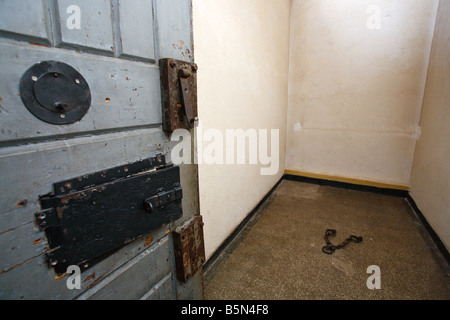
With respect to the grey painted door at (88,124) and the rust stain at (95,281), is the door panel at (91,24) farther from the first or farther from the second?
the rust stain at (95,281)

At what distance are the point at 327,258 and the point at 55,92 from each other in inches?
70.0

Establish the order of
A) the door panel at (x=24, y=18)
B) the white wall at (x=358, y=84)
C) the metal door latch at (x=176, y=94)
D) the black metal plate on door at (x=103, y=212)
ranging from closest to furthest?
1. the door panel at (x=24, y=18)
2. the black metal plate on door at (x=103, y=212)
3. the metal door latch at (x=176, y=94)
4. the white wall at (x=358, y=84)

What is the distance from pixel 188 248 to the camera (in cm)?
91

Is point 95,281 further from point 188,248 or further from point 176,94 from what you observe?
point 176,94

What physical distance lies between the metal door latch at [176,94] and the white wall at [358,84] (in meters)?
2.52

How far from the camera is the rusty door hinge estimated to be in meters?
0.87

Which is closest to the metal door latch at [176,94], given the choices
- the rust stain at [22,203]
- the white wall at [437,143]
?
the rust stain at [22,203]

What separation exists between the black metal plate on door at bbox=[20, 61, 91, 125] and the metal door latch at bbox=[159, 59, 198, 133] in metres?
0.25

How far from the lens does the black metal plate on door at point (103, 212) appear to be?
53 centimetres

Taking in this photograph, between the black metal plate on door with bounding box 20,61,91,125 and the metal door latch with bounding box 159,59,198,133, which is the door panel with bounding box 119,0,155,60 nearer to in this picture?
the metal door latch with bounding box 159,59,198,133

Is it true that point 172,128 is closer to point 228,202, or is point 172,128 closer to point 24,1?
point 24,1

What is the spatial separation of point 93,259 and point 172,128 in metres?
0.47

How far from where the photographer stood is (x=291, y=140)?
10.3 feet

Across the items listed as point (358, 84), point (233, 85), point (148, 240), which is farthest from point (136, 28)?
point (358, 84)
